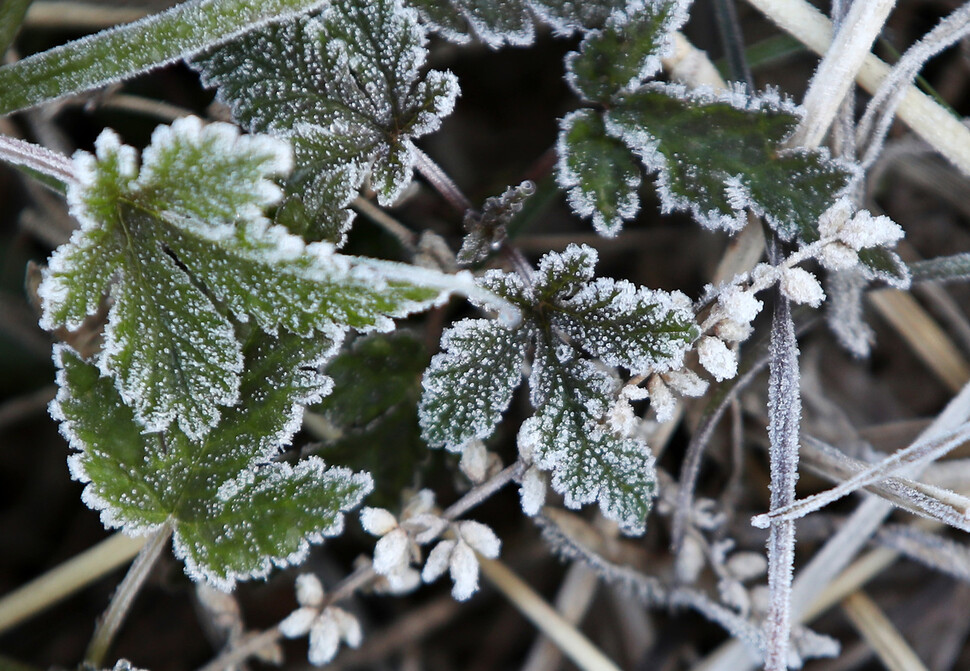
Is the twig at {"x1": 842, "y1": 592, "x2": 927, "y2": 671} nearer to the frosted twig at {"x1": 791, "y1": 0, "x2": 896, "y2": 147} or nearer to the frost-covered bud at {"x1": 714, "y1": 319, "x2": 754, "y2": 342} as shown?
the frost-covered bud at {"x1": 714, "y1": 319, "x2": 754, "y2": 342}

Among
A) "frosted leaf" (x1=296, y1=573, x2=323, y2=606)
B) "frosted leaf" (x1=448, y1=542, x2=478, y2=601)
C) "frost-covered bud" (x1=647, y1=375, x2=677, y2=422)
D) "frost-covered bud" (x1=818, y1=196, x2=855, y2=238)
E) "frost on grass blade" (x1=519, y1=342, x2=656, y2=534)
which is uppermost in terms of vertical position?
"frost-covered bud" (x1=818, y1=196, x2=855, y2=238)

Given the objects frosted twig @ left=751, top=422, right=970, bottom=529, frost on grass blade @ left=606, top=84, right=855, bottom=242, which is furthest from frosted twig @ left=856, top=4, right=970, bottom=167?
frosted twig @ left=751, top=422, right=970, bottom=529

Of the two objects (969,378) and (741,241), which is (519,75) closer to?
(741,241)

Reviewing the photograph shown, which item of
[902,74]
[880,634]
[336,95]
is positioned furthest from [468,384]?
[880,634]

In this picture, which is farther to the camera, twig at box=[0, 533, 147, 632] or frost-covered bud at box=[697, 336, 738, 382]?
twig at box=[0, 533, 147, 632]

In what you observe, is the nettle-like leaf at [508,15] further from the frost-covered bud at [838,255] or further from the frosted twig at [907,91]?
the frost-covered bud at [838,255]

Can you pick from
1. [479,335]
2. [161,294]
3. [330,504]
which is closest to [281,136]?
[161,294]

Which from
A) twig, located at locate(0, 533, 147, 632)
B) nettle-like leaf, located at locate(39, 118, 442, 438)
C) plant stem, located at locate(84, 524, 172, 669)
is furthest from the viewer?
twig, located at locate(0, 533, 147, 632)
